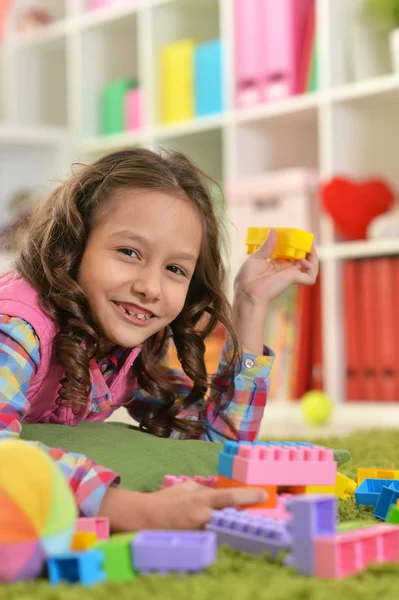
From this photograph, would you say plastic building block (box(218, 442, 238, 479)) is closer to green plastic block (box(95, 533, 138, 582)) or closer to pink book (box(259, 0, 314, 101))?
green plastic block (box(95, 533, 138, 582))

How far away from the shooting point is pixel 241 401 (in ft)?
4.36

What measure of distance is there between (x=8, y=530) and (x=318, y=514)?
0.23 m

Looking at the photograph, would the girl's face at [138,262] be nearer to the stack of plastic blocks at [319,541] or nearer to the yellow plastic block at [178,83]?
the stack of plastic blocks at [319,541]

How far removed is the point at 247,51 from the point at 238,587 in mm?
2240

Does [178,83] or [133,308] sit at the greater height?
[178,83]

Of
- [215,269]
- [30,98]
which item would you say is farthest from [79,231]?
[30,98]

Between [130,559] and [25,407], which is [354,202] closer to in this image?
[25,407]

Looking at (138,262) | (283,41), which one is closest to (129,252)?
(138,262)

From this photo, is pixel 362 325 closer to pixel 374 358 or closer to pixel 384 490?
pixel 374 358

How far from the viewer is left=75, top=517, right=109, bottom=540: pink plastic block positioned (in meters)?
0.78

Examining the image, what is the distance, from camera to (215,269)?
127 cm

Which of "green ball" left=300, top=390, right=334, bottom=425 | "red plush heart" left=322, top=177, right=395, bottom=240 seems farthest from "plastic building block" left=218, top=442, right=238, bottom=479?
"red plush heart" left=322, top=177, right=395, bottom=240

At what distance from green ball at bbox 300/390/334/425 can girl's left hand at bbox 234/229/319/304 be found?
1064 mm

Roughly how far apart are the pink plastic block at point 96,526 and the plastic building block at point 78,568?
84mm
